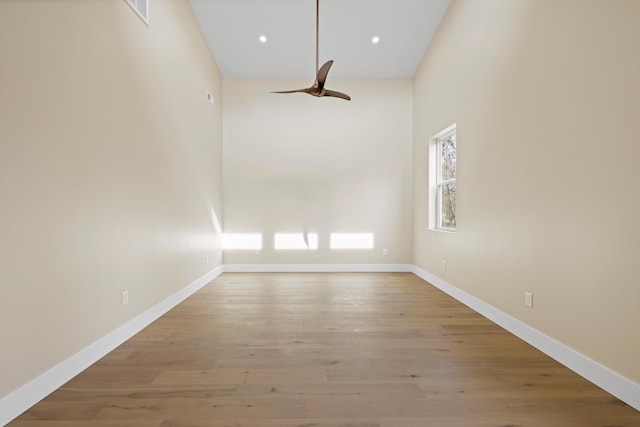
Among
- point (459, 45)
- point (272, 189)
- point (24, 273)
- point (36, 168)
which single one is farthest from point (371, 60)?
point (24, 273)

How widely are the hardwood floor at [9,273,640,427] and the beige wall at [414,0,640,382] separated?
399 millimetres

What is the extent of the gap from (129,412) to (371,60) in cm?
537

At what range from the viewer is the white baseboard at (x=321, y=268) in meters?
5.68

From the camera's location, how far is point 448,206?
15.1 ft

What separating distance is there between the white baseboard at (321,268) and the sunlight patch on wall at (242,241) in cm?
32

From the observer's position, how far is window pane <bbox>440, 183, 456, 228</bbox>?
4430mm

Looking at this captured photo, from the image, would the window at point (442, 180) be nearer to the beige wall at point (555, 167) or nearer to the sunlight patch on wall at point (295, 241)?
the beige wall at point (555, 167)

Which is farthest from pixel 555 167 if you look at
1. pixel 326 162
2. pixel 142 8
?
pixel 326 162

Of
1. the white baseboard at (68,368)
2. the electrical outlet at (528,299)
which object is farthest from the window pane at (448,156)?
the white baseboard at (68,368)

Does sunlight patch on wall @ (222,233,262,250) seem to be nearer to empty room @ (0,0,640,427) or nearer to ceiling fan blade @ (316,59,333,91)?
empty room @ (0,0,640,427)

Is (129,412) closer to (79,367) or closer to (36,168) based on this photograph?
(79,367)

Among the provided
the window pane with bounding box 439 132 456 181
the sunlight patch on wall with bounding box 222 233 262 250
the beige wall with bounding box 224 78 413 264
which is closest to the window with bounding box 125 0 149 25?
the beige wall with bounding box 224 78 413 264

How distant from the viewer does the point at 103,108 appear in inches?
93.3

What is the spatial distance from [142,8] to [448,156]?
4008 mm
